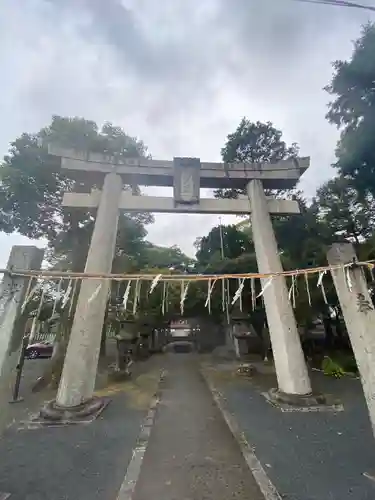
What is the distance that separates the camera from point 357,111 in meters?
14.0

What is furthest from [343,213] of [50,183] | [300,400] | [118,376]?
[50,183]

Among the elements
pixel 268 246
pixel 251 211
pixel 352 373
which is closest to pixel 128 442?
pixel 268 246

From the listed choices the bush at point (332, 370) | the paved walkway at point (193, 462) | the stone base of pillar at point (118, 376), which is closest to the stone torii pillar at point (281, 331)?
the paved walkway at point (193, 462)

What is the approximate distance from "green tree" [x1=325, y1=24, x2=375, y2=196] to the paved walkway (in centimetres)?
1195

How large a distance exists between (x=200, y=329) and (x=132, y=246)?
1868 cm

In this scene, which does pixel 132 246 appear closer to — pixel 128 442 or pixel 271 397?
pixel 271 397

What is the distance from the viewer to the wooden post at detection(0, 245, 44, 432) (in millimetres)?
3893

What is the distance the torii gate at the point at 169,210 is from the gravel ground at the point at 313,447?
1166 mm

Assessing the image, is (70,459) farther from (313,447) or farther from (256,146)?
(256,146)

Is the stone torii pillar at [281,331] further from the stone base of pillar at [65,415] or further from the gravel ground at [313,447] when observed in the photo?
the stone base of pillar at [65,415]

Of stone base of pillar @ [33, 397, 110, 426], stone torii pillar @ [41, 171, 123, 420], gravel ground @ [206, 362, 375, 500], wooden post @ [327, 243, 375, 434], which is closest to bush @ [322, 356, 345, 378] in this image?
gravel ground @ [206, 362, 375, 500]

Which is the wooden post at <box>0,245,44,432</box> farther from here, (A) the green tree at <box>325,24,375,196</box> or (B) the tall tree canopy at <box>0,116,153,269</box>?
(A) the green tree at <box>325,24,375,196</box>

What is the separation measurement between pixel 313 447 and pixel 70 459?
3.95 meters

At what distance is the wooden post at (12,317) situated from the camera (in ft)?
12.8
